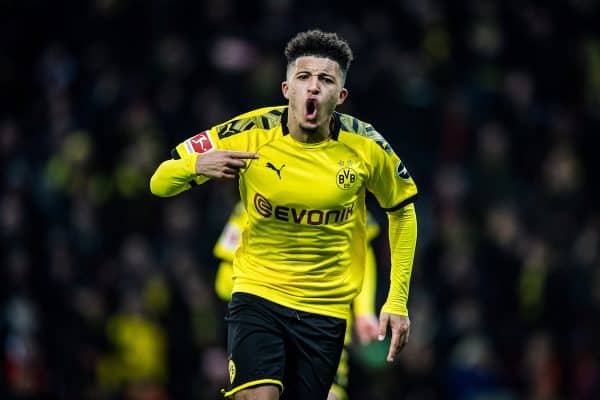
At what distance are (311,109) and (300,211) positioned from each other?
52cm

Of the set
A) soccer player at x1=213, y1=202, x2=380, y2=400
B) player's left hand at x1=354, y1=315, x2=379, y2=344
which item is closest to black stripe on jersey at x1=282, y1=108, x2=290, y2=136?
soccer player at x1=213, y1=202, x2=380, y2=400

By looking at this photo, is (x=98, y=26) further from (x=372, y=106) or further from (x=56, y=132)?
(x=372, y=106)

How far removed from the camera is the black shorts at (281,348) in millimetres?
6172

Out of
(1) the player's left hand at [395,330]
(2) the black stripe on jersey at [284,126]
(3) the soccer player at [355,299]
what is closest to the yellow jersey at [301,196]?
(2) the black stripe on jersey at [284,126]

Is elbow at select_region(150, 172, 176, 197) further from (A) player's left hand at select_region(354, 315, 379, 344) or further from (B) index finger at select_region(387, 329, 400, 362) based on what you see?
(A) player's left hand at select_region(354, 315, 379, 344)

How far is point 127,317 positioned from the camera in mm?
12250

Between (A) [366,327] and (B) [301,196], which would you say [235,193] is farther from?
(B) [301,196]

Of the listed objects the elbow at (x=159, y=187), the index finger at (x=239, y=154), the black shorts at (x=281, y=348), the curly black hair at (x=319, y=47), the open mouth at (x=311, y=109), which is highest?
the curly black hair at (x=319, y=47)

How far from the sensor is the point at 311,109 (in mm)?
6246

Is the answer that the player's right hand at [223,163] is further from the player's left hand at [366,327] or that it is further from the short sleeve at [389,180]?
the player's left hand at [366,327]

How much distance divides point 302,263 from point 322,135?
67 centimetres

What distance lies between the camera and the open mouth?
6.21 m

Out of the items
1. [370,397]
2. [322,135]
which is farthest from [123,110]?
[322,135]

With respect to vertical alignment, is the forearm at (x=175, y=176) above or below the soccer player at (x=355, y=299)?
above
